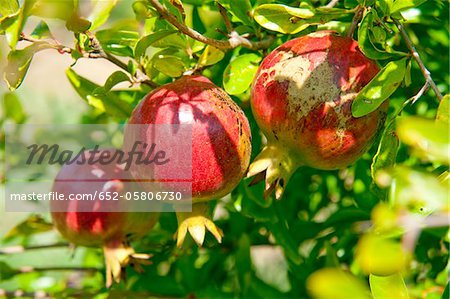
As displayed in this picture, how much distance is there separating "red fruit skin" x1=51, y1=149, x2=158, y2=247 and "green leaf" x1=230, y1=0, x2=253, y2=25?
0.31 meters

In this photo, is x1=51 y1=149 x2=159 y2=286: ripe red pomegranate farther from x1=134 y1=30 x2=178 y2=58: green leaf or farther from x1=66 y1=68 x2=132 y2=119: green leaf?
x1=134 y1=30 x2=178 y2=58: green leaf

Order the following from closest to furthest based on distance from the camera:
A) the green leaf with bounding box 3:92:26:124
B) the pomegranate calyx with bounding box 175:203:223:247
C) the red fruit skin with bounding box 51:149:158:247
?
the pomegranate calyx with bounding box 175:203:223:247, the red fruit skin with bounding box 51:149:158:247, the green leaf with bounding box 3:92:26:124

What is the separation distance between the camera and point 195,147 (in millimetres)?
829

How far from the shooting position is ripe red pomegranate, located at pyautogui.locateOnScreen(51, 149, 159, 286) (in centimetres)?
108

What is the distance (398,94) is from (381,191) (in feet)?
1.17

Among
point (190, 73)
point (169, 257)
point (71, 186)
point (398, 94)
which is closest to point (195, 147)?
point (190, 73)

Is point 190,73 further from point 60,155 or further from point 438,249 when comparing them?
point 438,249

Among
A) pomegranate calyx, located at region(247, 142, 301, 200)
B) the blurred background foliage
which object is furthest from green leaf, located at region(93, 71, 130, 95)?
pomegranate calyx, located at region(247, 142, 301, 200)

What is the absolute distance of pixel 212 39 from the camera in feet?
2.96

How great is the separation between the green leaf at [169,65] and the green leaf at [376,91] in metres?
0.27

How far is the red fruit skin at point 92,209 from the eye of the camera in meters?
1.08

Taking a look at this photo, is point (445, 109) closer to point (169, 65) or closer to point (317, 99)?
point (317, 99)

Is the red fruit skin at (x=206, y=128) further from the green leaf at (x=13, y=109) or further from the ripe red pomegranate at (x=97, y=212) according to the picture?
the green leaf at (x=13, y=109)

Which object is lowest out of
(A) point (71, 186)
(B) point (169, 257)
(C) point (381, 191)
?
(B) point (169, 257)
